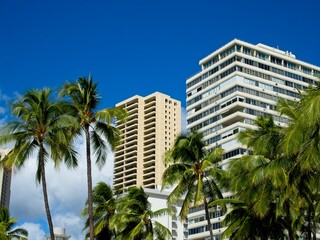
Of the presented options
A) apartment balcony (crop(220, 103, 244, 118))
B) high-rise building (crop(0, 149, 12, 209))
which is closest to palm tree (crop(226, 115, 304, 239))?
apartment balcony (crop(220, 103, 244, 118))

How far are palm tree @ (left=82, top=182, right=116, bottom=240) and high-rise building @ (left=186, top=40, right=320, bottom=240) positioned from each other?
6364 centimetres

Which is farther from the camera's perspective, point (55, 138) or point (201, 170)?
point (201, 170)

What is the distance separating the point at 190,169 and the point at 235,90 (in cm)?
8334

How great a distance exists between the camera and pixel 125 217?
51.2m

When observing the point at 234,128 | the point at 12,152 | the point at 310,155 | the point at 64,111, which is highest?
the point at 234,128

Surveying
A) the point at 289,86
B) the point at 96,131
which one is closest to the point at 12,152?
the point at 96,131

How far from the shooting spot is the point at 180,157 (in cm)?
4469

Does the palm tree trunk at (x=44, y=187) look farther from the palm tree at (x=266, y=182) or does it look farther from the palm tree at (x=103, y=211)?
the palm tree at (x=103, y=211)

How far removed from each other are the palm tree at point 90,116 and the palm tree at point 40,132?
1000 millimetres

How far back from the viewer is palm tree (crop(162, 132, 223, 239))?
43781mm

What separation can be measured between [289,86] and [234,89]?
52.7ft

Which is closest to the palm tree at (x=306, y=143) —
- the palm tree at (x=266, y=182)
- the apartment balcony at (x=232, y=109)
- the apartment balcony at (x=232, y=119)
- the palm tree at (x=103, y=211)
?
the palm tree at (x=266, y=182)

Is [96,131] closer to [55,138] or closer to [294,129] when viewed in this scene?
[55,138]

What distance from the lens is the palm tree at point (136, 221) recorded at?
51.5m
